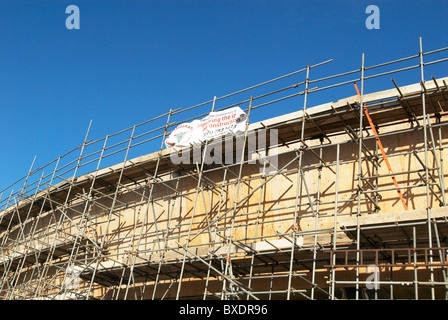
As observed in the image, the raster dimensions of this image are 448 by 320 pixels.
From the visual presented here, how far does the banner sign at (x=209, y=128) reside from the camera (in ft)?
47.5

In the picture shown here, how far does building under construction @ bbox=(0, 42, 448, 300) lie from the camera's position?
10.8m

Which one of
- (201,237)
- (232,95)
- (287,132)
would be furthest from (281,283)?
(232,95)

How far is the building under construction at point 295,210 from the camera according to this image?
10797mm

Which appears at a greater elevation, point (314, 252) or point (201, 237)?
point (201, 237)

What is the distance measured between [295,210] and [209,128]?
Result: 4.44 meters

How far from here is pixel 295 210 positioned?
12125 mm

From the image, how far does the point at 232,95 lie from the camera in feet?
52.7

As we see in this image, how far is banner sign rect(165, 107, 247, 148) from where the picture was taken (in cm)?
1449

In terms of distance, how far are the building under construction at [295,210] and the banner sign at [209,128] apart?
26 centimetres

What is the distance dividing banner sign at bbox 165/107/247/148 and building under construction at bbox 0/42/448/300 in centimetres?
26

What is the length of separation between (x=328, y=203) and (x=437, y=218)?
10.9 feet

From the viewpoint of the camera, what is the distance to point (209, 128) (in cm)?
1512

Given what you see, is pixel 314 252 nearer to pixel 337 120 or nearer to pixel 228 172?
pixel 337 120

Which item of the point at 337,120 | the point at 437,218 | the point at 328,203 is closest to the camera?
the point at 437,218
